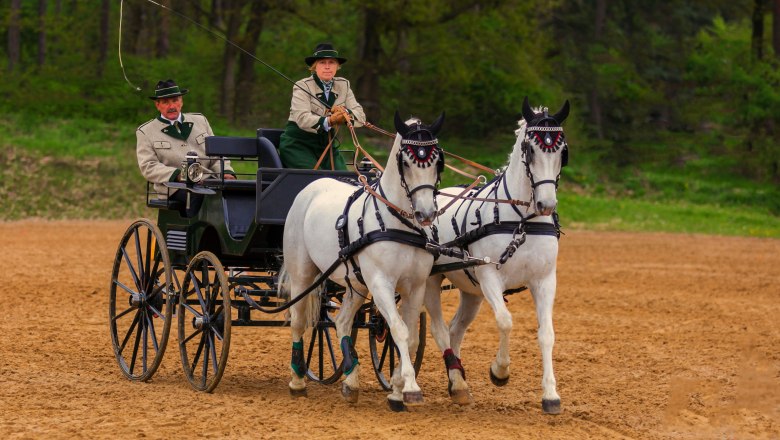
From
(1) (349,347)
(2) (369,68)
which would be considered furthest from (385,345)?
(2) (369,68)

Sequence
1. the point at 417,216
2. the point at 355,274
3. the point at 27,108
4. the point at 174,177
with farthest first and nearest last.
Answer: the point at 27,108
the point at 174,177
the point at 355,274
the point at 417,216

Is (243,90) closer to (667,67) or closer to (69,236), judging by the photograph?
(69,236)

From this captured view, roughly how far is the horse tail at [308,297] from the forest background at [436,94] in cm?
1604

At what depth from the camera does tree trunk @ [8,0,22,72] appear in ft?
103

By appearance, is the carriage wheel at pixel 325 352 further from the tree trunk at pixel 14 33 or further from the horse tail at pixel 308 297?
the tree trunk at pixel 14 33

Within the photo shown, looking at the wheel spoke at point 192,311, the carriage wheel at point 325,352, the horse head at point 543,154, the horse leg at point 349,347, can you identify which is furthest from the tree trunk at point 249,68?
the horse head at point 543,154

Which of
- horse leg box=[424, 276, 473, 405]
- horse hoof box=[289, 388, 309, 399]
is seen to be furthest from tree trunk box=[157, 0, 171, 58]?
horse leg box=[424, 276, 473, 405]

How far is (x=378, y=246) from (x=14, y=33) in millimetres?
27309

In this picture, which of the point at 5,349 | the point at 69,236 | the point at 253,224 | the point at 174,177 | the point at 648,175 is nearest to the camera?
the point at 253,224

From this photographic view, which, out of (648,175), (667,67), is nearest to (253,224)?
(648,175)

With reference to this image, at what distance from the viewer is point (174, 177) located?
957cm

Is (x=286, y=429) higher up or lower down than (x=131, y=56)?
lower down

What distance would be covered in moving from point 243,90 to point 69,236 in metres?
12.1

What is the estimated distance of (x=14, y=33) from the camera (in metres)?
32.5
